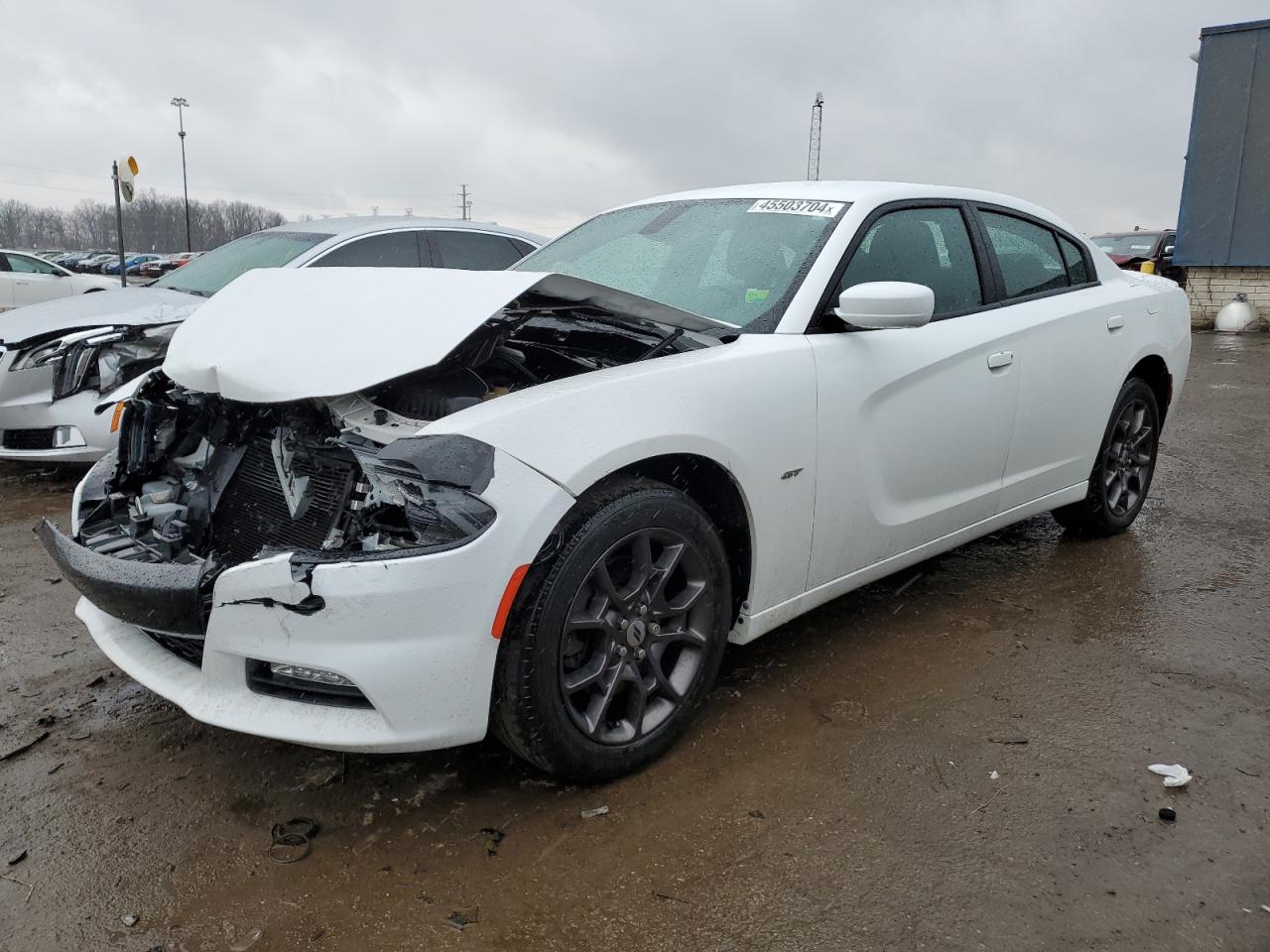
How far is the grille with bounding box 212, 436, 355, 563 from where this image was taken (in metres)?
2.44

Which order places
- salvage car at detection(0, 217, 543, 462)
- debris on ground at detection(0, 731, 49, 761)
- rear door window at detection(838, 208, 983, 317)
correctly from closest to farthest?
debris on ground at detection(0, 731, 49, 761)
rear door window at detection(838, 208, 983, 317)
salvage car at detection(0, 217, 543, 462)

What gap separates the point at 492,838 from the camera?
2279 mm

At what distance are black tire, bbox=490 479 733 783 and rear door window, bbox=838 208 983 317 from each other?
111 centimetres

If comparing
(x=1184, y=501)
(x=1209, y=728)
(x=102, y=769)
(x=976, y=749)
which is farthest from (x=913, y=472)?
(x=1184, y=501)

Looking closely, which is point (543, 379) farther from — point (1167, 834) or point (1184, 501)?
point (1184, 501)

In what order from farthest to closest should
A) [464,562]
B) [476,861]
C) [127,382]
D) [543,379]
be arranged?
[127,382], [543,379], [476,861], [464,562]

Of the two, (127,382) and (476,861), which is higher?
(127,382)

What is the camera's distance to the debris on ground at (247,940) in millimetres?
1918

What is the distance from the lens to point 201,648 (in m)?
2.40

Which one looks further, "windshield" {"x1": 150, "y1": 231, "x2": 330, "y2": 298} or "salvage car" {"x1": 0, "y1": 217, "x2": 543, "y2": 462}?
"windshield" {"x1": 150, "y1": 231, "x2": 330, "y2": 298}

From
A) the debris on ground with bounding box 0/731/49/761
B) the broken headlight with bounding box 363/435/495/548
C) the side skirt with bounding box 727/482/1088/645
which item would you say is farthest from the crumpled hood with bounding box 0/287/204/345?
the side skirt with bounding box 727/482/1088/645

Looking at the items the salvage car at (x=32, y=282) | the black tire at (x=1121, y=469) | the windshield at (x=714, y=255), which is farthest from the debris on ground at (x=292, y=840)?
the salvage car at (x=32, y=282)

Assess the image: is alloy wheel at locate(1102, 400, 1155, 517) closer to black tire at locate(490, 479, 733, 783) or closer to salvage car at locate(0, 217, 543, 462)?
Answer: black tire at locate(490, 479, 733, 783)

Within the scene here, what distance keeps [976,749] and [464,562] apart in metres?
1.61
